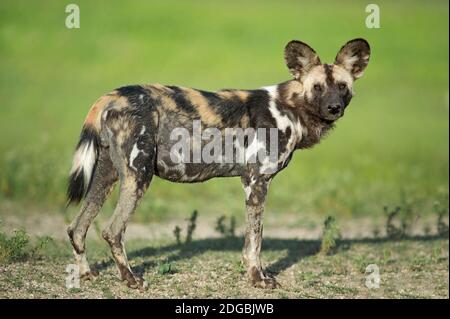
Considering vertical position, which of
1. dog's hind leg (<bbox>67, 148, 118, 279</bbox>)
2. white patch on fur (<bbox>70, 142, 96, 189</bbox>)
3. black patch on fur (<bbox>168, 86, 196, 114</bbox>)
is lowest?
→ dog's hind leg (<bbox>67, 148, 118, 279</bbox>)

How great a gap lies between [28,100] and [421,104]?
9.74 meters

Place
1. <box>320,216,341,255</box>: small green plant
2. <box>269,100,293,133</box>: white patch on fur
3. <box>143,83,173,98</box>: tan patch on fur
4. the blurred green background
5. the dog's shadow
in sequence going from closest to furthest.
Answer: <box>143,83,173,98</box>: tan patch on fur → <box>269,100,293,133</box>: white patch on fur → the dog's shadow → <box>320,216,341,255</box>: small green plant → the blurred green background

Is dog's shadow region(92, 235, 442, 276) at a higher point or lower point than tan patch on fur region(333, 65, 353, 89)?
lower

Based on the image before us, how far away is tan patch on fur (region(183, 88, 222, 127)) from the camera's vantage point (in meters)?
6.62

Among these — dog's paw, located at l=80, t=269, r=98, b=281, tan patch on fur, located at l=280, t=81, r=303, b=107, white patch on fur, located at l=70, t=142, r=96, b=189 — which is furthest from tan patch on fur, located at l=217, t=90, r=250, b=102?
dog's paw, located at l=80, t=269, r=98, b=281

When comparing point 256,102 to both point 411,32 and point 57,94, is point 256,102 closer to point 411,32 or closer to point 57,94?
point 57,94

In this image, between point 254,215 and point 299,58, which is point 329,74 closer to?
point 299,58

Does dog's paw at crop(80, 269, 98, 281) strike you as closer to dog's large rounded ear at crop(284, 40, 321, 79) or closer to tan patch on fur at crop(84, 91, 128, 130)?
tan patch on fur at crop(84, 91, 128, 130)

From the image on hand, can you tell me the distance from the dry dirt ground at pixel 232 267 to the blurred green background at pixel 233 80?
5.29 ft

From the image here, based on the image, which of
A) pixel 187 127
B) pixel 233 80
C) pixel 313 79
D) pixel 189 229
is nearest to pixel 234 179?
pixel 189 229

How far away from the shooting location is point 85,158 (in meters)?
6.36

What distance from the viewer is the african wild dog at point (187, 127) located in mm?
6328

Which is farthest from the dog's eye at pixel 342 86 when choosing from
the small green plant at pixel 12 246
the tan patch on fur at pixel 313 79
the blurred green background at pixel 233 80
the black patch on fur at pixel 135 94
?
the blurred green background at pixel 233 80

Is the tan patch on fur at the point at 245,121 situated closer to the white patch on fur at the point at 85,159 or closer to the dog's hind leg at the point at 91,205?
the dog's hind leg at the point at 91,205
